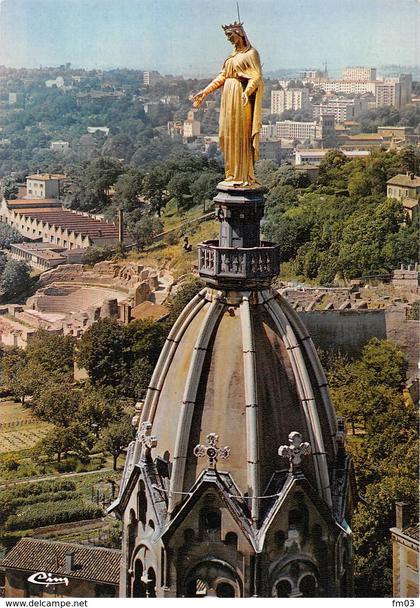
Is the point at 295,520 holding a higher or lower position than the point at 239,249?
lower

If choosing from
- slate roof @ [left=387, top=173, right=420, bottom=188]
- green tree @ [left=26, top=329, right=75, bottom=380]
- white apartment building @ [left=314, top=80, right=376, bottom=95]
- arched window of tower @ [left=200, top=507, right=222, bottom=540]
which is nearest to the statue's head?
arched window of tower @ [left=200, top=507, right=222, bottom=540]

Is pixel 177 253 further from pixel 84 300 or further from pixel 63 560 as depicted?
pixel 63 560

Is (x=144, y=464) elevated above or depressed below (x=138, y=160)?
below

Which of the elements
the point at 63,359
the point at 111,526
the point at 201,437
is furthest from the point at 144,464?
the point at 63,359

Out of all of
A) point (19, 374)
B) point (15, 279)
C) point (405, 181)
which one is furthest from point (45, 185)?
point (19, 374)

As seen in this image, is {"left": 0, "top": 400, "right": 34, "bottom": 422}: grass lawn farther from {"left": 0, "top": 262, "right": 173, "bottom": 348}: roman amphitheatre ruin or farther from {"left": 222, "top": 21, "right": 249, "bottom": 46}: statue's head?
{"left": 222, "top": 21, "right": 249, "bottom": 46}: statue's head

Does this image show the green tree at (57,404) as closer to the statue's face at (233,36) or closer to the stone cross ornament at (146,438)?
the stone cross ornament at (146,438)

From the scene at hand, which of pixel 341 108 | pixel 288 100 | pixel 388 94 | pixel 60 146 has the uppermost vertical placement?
pixel 341 108

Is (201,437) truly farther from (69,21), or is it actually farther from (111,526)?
(69,21)
